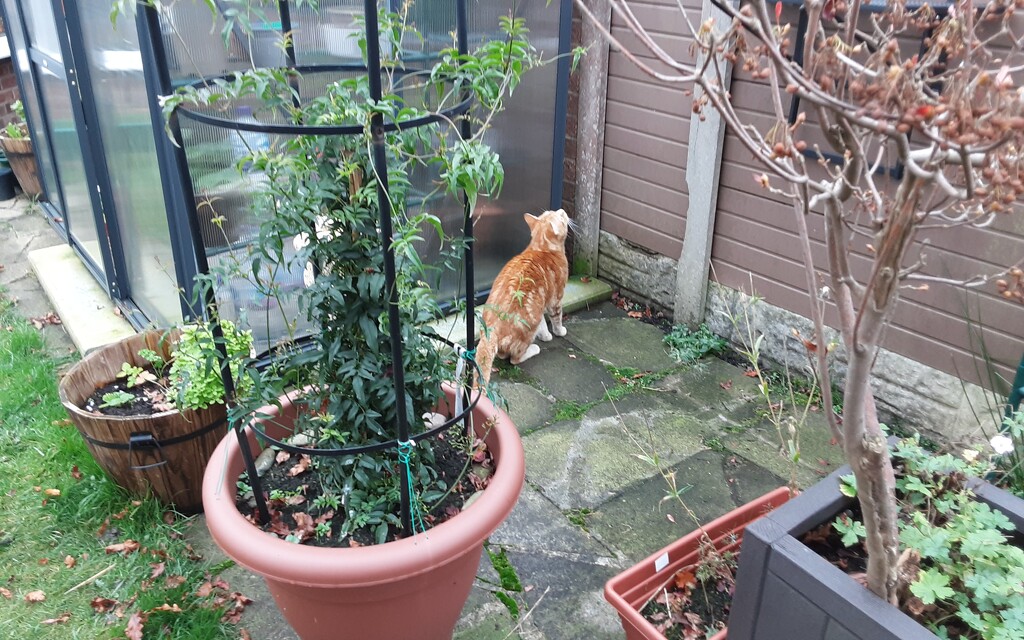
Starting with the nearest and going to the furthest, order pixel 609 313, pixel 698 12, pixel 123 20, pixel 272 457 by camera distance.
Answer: pixel 272 457 < pixel 123 20 < pixel 698 12 < pixel 609 313

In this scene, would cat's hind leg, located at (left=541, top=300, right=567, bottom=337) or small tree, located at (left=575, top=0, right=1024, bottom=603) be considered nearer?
small tree, located at (left=575, top=0, right=1024, bottom=603)

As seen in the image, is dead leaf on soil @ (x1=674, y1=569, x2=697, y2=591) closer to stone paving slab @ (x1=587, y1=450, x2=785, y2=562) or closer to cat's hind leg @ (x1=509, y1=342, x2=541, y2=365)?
stone paving slab @ (x1=587, y1=450, x2=785, y2=562)

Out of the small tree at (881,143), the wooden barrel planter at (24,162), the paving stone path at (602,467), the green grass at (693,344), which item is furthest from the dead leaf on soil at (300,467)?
the wooden barrel planter at (24,162)

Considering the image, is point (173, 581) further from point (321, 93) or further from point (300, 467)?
point (321, 93)

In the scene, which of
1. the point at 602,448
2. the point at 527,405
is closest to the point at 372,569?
the point at 602,448

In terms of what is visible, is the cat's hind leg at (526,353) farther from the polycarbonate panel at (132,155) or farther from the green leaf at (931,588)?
the green leaf at (931,588)

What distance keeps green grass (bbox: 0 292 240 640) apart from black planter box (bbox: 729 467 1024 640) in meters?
1.51

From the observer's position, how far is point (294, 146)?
1.73 m

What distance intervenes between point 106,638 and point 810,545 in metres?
1.99

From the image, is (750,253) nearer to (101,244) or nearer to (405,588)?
(405,588)

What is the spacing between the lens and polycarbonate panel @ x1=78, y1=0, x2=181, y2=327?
2.84 meters

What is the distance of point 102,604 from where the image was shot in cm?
228

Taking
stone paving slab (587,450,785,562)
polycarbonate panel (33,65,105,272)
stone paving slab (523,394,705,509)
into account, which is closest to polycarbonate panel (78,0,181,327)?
polycarbonate panel (33,65,105,272)

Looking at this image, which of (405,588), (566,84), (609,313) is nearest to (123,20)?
(566,84)
